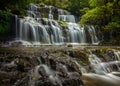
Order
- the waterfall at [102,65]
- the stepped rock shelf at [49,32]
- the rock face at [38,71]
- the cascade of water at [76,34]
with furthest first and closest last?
the cascade of water at [76,34], the stepped rock shelf at [49,32], the waterfall at [102,65], the rock face at [38,71]

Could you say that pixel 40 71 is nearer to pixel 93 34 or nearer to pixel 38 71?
pixel 38 71

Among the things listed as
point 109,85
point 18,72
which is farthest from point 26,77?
point 109,85

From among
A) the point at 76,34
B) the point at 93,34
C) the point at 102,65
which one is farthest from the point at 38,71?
the point at 93,34

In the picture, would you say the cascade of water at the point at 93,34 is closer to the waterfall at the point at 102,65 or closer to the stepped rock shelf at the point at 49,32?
the stepped rock shelf at the point at 49,32

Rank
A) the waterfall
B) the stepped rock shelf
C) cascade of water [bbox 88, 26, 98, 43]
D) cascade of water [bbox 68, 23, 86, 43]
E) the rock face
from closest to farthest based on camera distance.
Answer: the rock face < the waterfall < the stepped rock shelf < cascade of water [bbox 68, 23, 86, 43] < cascade of water [bbox 88, 26, 98, 43]

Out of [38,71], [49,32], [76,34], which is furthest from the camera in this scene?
[76,34]

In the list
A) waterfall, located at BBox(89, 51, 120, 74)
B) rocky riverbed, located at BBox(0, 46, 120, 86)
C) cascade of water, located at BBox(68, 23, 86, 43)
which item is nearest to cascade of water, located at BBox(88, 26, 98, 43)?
cascade of water, located at BBox(68, 23, 86, 43)

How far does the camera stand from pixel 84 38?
72.8 feet

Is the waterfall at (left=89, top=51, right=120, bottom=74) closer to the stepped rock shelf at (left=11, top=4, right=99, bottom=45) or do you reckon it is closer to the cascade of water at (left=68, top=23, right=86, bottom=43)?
the stepped rock shelf at (left=11, top=4, right=99, bottom=45)

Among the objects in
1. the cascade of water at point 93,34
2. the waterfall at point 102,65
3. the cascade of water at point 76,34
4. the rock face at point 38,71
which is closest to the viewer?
the rock face at point 38,71

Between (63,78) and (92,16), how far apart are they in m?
15.9

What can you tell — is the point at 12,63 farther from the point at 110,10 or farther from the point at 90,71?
the point at 110,10

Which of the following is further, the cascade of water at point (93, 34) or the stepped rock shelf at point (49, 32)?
the cascade of water at point (93, 34)

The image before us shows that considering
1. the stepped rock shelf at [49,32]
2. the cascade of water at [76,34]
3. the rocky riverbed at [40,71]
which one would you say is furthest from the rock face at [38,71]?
the cascade of water at [76,34]
